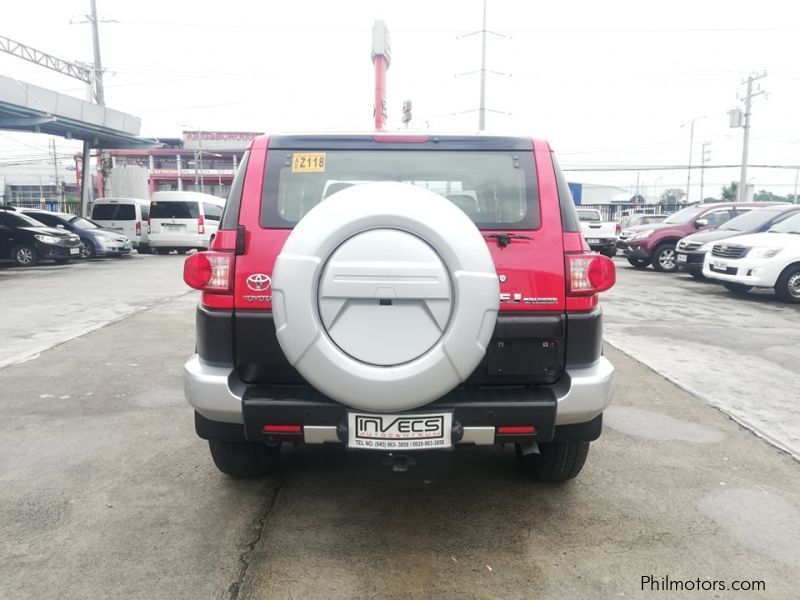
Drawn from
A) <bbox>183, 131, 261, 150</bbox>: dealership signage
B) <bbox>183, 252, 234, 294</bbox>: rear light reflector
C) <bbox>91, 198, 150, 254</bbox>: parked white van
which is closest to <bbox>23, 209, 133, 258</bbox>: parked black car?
<bbox>91, 198, 150, 254</bbox>: parked white van

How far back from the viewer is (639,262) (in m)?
15.7

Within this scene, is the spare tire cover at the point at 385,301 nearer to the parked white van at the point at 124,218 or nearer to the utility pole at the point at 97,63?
the parked white van at the point at 124,218

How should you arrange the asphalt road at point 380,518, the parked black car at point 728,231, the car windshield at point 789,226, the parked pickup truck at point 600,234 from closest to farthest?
the asphalt road at point 380,518 < the car windshield at point 789,226 < the parked black car at point 728,231 < the parked pickup truck at point 600,234

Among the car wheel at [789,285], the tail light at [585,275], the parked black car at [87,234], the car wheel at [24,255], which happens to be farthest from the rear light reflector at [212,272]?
the parked black car at [87,234]

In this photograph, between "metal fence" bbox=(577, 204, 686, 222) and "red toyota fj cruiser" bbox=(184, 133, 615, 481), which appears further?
"metal fence" bbox=(577, 204, 686, 222)

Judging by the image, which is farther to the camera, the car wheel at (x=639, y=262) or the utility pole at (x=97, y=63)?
the utility pole at (x=97, y=63)

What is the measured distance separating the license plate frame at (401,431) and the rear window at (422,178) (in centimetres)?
Answer: 87

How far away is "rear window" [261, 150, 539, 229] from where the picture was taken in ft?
8.68

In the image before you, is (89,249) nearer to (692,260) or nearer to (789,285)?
(692,260)

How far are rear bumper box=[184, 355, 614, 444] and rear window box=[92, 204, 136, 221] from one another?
19994 millimetres

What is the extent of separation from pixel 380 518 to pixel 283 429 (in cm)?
71

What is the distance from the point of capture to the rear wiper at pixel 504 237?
8.38 feet

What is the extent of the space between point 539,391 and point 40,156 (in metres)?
90.5

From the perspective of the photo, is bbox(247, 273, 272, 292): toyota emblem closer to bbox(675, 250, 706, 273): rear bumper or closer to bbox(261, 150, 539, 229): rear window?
bbox(261, 150, 539, 229): rear window
